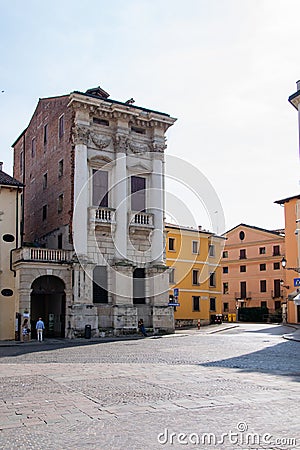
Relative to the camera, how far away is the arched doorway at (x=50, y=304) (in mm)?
34219

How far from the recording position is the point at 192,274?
51125mm

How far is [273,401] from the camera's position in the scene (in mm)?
9938

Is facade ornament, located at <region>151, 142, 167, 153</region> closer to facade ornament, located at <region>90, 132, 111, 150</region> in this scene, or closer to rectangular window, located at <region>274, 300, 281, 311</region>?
facade ornament, located at <region>90, 132, 111, 150</region>

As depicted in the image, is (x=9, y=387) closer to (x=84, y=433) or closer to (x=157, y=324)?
(x=84, y=433)

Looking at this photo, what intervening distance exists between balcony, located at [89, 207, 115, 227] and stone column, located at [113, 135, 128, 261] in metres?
0.42

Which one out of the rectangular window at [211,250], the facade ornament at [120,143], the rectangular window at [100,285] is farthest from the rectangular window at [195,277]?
the facade ornament at [120,143]

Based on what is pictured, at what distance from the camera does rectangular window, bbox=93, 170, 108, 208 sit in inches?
1400

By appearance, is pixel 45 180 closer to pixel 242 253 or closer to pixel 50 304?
pixel 50 304

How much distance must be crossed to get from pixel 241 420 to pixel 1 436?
3.53m

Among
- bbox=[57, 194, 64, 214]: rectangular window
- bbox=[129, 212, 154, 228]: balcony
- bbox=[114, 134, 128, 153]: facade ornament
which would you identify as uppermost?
bbox=[114, 134, 128, 153]: facade ornament

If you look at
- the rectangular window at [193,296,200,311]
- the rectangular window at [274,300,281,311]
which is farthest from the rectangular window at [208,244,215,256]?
the rectangular window at [274,300,281,311]

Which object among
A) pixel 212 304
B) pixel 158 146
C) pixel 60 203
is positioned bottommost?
pixel 212 304

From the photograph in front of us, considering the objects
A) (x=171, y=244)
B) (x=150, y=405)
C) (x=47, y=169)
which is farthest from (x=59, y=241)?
(x=150, y=405)

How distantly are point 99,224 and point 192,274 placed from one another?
18.5m
